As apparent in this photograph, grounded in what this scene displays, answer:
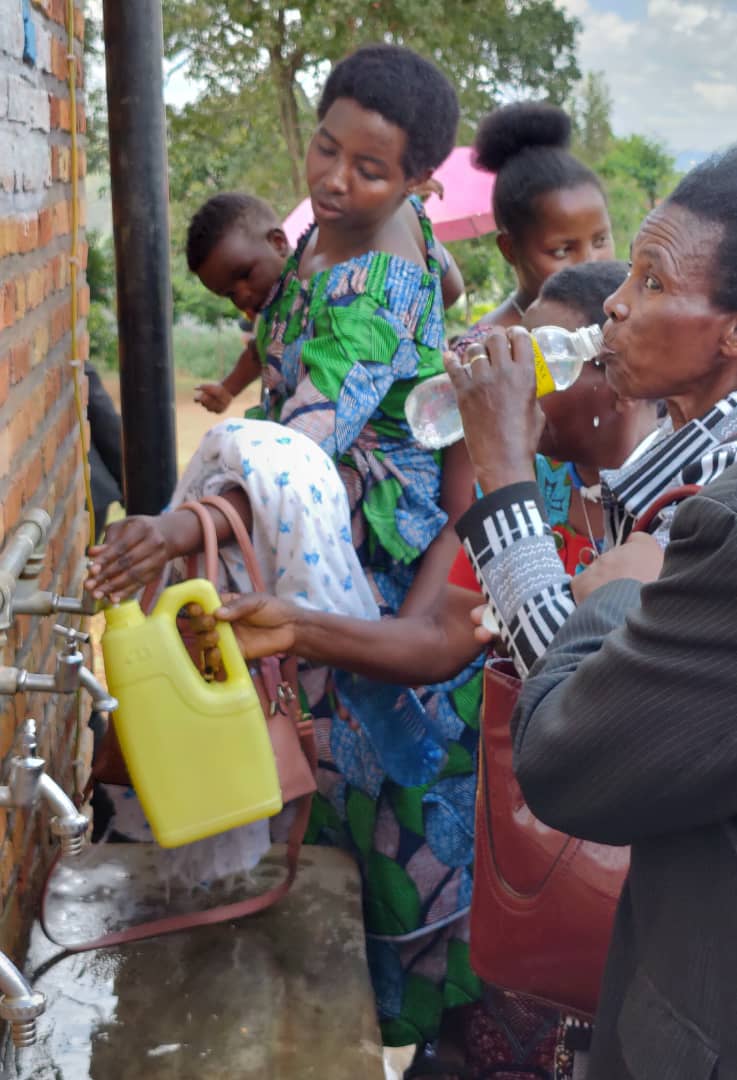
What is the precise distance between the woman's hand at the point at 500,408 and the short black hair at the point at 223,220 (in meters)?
1.69

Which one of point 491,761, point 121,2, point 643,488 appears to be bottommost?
point 491,761

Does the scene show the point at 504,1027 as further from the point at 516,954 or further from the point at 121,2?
the point at 121,2

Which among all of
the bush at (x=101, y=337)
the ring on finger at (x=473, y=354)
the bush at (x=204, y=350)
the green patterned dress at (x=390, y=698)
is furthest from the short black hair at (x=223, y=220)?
the bush at (x=204, y=350)

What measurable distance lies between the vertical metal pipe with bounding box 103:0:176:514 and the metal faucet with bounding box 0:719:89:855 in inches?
65.3

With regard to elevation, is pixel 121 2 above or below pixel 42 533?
above

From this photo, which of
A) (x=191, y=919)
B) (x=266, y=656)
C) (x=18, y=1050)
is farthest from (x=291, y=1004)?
(x=266, y=656)

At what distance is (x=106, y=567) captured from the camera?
180 cm

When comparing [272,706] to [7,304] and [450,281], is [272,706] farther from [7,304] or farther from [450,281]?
[450,281]

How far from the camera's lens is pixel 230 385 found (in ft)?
11.7

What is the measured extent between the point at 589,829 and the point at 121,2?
7.36 ft

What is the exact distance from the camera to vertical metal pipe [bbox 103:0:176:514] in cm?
273

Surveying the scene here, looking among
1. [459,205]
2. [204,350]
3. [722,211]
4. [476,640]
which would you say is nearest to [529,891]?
[476,640]

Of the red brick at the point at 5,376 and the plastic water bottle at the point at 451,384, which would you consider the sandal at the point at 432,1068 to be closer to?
the plastic water bottle at the point at 451,384

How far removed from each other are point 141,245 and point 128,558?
1255 mm
